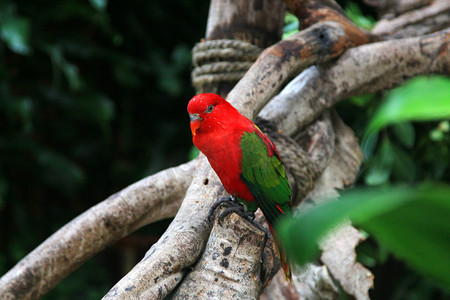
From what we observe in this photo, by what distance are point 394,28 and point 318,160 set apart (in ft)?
2.74

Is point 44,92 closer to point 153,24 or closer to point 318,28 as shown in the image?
point 153,24

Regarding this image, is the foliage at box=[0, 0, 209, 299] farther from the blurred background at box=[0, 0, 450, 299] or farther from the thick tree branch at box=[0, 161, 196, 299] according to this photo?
the thick tree branch at box=[0, 161, 196, 299]

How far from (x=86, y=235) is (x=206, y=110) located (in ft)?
1.76

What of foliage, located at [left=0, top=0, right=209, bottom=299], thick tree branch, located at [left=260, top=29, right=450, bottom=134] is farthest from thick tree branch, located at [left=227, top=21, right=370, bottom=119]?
foliage, located at [left=0, top=0, right=209, bottom=299]

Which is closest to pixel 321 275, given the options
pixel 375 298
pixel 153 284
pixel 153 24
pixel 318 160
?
pixel 318 160

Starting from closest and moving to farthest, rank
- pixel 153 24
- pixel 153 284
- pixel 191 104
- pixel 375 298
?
pixel 153 284 → pixel 191 104 → pixel 375 298 → pixel 153 24

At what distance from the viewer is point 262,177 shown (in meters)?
1.08

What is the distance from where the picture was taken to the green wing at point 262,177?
3.54 ft

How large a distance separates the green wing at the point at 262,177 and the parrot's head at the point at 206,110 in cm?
9

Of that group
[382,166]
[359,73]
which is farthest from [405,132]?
[359,73]

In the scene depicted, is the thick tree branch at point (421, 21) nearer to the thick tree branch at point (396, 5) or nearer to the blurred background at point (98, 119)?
the thick tree branch at point (396, 5)

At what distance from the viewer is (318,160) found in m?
1.42

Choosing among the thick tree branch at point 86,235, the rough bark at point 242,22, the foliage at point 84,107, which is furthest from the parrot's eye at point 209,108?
the foliage at point 84,107

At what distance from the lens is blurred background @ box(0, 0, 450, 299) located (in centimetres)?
235
